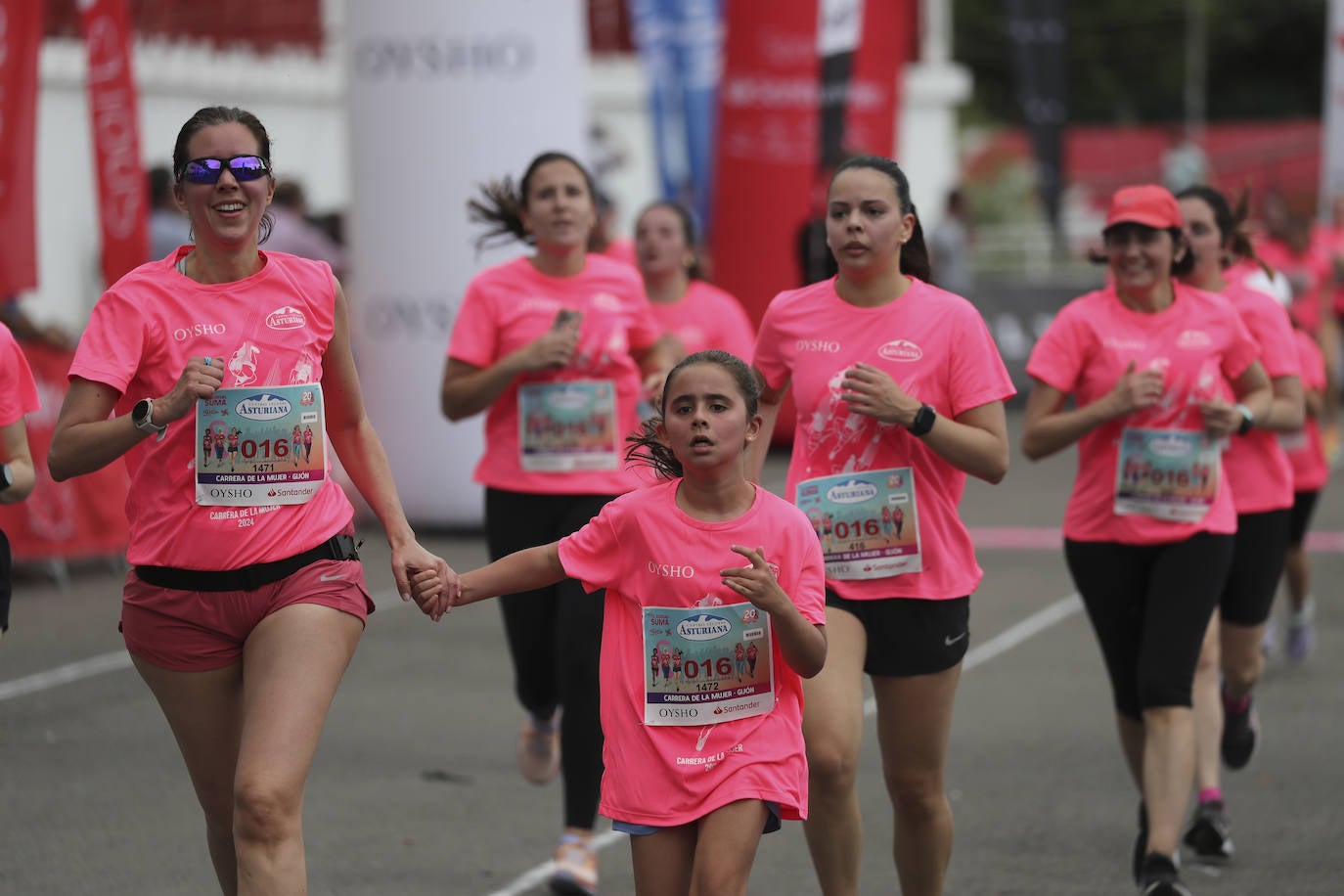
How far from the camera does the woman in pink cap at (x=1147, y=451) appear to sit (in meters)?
5.68

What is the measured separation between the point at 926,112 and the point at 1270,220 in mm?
17423

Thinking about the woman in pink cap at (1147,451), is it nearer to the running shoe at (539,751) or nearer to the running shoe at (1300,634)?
the running shoe at (539,751)

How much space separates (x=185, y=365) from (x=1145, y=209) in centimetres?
304

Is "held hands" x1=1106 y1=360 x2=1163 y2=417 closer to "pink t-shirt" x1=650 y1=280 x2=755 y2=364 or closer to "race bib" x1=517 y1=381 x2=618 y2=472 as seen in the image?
"race bib" x1=517 y1=381 x2=618 y2=472

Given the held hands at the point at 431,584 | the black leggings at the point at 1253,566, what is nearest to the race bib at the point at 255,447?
the held hands at the point at 431,584

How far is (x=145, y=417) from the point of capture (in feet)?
13.3

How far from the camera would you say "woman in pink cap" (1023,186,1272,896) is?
5.68m

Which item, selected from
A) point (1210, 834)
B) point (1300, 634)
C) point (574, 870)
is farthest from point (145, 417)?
point (1300, 634)

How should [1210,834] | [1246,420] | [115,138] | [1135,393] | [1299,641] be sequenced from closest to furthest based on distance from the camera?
[1135,393]
[1246,420]
[1210,834]
[1299,641]
[115,138]

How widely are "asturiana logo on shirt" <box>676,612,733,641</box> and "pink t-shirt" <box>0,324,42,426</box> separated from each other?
191 centimetres

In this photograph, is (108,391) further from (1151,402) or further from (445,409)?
(1151,402)

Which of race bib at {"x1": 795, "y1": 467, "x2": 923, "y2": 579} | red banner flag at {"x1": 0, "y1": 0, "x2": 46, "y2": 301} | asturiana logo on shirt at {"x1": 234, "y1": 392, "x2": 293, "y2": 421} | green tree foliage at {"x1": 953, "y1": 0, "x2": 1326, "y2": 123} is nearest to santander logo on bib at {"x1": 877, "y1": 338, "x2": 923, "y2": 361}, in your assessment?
race bib at {"x1": 795, "y1": 467, "x2": 923, "y2": 579}

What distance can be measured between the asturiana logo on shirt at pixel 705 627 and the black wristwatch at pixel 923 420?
92 centimetres

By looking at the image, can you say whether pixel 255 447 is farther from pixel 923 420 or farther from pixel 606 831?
pixel 606 831
